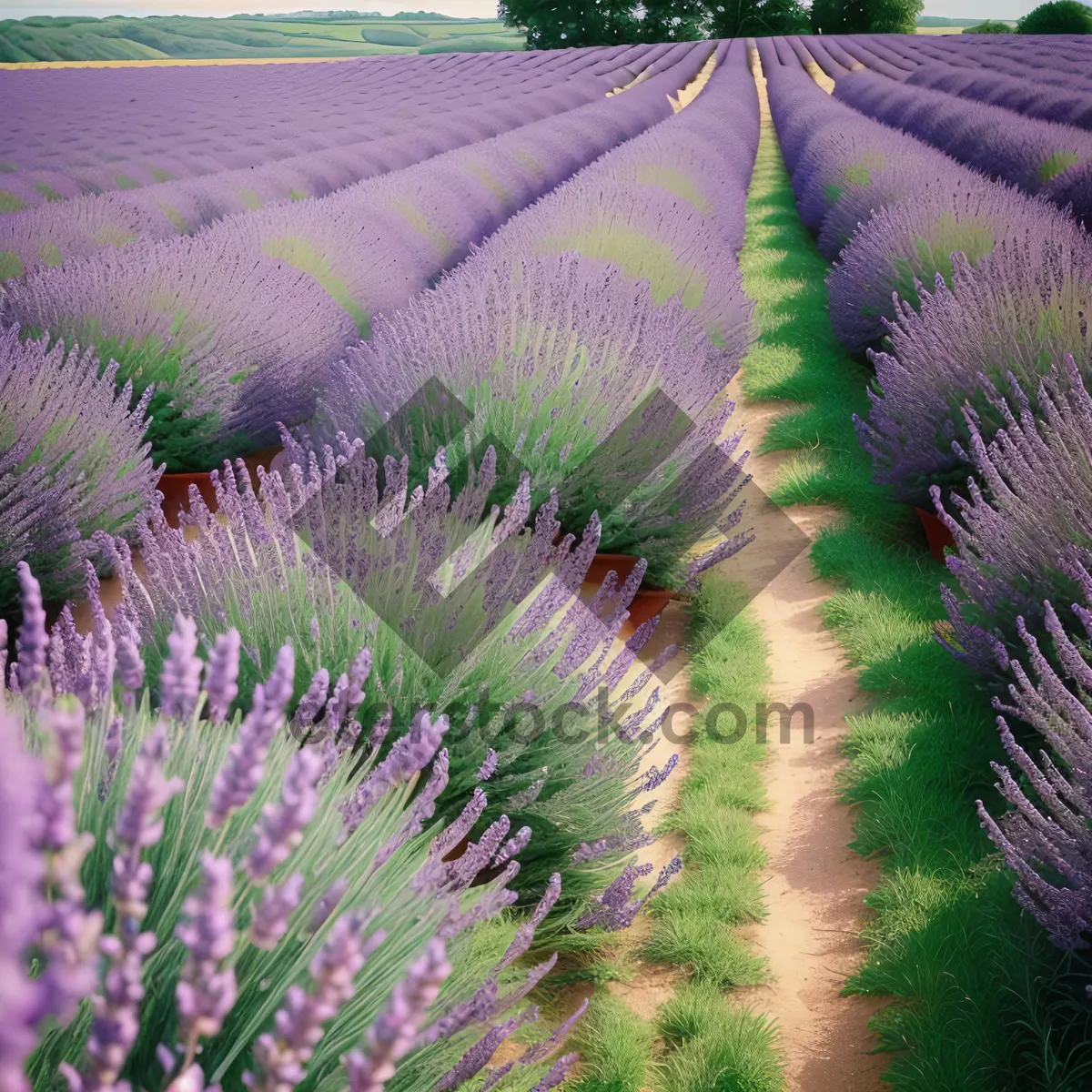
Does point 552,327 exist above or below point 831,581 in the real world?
above

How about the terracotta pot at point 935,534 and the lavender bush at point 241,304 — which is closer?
the terracotta pot at point 935,534

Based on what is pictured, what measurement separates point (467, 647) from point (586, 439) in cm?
125

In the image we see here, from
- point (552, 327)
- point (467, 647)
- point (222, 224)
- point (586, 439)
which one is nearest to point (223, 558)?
point (467, 647)

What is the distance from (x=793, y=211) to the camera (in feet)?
35.6

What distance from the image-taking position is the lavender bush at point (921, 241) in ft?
16.1

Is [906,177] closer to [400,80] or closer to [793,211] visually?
[793,211]

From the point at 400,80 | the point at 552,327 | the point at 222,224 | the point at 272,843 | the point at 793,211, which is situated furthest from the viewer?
the point at 400,80

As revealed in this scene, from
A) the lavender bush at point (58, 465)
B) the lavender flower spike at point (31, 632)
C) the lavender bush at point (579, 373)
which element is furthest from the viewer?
the lavender bush at point (579, 373)

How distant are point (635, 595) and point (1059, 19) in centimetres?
4325

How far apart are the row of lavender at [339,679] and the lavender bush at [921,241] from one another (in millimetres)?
933

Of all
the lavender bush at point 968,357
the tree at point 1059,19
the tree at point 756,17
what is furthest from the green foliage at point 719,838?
Answer: the tree at point 756,17

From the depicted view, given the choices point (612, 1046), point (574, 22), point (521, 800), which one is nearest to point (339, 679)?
point (521, 800)

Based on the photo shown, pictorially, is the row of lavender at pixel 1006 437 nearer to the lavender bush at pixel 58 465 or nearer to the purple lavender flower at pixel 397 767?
the purple lavender flower at pixel 397 767

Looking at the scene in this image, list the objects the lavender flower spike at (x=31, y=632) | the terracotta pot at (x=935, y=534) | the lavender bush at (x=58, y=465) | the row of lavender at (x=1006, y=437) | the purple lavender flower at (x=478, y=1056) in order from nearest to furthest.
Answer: the lavender flower spike at (x=31, y=632)
the purple lavender flower at (x=478, y=1056)
the row of lavender at (x=1006, y=437)
the lavender bush at (x=58, y=465)
the terracotta pot at (x=935, y=534)
